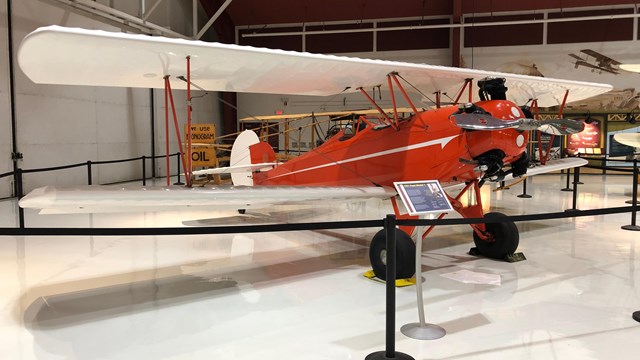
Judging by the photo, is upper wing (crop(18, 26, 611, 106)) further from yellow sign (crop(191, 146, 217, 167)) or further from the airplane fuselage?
yellow sign (crop(191, 146, 217, 167))

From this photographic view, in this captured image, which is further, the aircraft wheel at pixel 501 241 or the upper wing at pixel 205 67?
the aircraft wheel at pixel 501 241

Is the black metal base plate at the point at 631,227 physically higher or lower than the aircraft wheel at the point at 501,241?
lower

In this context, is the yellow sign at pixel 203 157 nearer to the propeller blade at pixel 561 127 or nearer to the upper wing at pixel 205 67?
the upper wing at pixel 205 67

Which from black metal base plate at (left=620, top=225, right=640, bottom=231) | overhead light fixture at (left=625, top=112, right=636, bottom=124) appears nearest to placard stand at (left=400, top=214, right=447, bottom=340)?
black metal base plate at (left=620, top=225, right=640, bottom=231)

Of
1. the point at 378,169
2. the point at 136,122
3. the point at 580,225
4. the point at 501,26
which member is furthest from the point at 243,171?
the point at 501,26

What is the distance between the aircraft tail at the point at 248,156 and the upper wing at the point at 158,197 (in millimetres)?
3395

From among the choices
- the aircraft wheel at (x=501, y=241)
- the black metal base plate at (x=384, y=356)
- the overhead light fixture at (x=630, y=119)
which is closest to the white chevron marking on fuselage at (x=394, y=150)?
the aircraft wheel at (x=501, y=241)

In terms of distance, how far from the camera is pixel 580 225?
26.1ft

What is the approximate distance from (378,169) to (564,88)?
3304mm

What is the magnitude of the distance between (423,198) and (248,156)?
571 cm

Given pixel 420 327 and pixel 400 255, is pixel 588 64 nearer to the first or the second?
pixel 400 255

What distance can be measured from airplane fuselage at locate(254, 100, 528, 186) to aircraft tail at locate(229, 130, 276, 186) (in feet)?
5.97

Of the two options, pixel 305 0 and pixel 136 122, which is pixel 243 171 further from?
pixel 305 0

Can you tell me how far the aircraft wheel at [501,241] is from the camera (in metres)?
5.64
